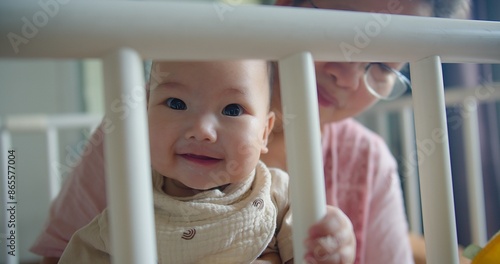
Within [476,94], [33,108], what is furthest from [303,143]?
[33,108]

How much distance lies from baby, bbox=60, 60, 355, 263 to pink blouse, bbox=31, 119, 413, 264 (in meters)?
0.23

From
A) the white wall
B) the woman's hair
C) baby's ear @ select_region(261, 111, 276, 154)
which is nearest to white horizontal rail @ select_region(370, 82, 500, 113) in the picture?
the woman's hair

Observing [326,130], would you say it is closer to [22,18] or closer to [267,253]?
[267,253]

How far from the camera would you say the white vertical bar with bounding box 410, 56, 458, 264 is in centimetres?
39

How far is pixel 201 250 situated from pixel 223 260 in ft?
0.09

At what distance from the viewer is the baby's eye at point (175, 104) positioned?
459 millimetres

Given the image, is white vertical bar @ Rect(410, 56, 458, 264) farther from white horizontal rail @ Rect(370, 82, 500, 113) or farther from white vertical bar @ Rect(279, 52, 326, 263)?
white horizontal rail @ Rect(370, 82, 500, 113)

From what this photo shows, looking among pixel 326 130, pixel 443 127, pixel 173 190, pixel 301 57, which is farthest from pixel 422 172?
pixel 326 130

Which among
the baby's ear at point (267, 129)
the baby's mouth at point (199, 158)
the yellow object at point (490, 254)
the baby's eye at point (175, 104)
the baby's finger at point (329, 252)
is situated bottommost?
the yellow object at point (490, 254)

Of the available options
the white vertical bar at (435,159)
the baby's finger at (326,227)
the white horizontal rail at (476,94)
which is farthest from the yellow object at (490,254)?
the white horizontal rail at (476,94)

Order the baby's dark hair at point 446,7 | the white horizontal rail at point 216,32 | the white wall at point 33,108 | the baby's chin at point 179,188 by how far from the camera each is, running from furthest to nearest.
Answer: the white wall at point 33,108, the baby's dark hair at point 446,7, the baby's chin at point 179,188, the white horizontal rail at point 216,32

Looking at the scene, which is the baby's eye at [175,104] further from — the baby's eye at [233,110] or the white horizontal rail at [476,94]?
the white horizontal rail at [476,94]

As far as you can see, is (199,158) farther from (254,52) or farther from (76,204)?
(76,204)

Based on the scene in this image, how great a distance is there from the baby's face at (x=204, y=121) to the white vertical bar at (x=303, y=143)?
12 centimetres
